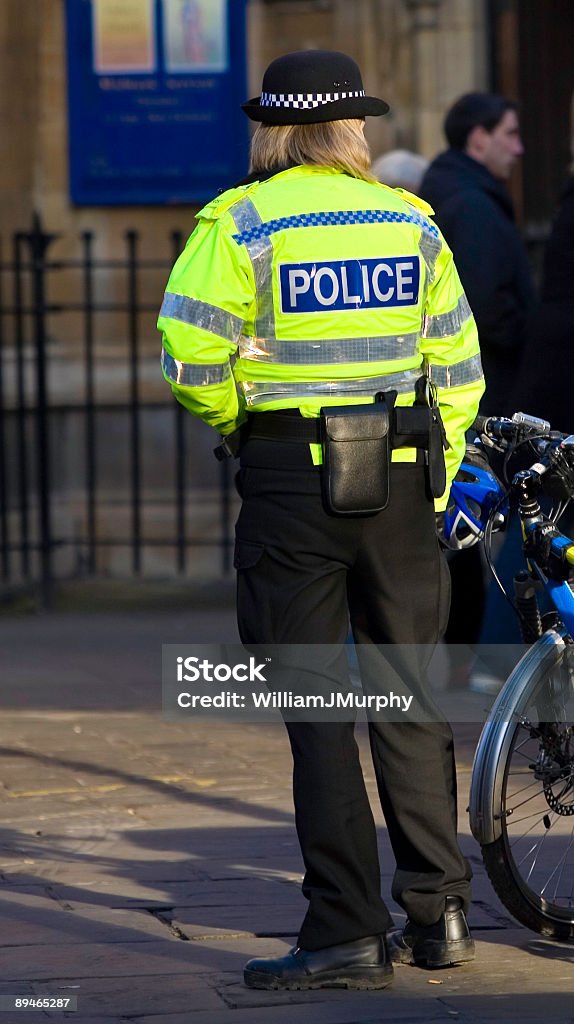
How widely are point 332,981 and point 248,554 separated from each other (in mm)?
857

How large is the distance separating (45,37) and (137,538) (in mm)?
2708

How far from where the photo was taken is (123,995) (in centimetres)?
381

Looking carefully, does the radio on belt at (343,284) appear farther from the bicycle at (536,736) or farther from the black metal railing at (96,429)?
the black metal railing at (96,429)

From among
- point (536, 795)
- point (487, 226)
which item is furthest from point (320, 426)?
point (487, 226)

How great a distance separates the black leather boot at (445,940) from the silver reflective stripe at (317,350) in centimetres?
111

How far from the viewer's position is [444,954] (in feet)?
13.0

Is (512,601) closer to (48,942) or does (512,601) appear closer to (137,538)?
(48,942)

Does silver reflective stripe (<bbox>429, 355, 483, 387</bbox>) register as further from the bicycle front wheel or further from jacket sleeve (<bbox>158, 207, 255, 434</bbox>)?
the bicycle front wheel

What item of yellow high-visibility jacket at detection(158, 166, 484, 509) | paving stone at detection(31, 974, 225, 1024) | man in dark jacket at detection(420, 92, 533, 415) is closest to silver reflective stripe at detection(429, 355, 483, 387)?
yellow high-visibility jacket at detection(158, 166, 484, 509)

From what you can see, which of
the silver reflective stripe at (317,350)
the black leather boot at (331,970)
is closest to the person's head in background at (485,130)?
the silver reflective stripe at (317,350)

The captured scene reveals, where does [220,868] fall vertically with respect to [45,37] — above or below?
below

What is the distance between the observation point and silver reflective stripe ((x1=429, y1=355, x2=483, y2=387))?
13.1 feet

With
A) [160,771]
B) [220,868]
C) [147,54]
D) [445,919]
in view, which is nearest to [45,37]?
[147,54]

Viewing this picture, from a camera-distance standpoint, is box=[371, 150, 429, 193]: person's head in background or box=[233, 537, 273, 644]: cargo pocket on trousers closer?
box=[233, 537, 273, 644]: cargo pocket on trousers
